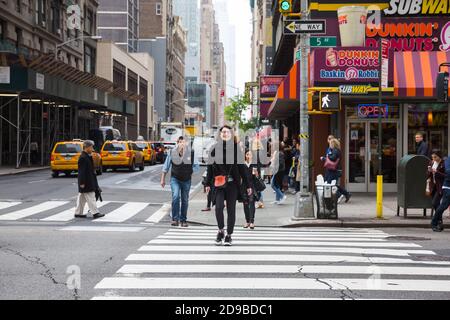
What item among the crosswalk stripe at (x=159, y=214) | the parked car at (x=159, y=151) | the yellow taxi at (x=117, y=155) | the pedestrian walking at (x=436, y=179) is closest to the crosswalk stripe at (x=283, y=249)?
the pedestrian walking at (x=436, y=179)

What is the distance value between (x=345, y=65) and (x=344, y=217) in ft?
21.6

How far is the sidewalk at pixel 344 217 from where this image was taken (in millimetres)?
14531

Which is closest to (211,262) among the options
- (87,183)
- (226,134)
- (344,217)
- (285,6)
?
(226,134)

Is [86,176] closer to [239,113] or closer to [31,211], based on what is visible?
[31,211]

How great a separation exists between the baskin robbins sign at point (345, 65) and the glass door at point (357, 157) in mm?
2316

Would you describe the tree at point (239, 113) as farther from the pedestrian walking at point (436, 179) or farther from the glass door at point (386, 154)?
the pedestrian walking at point (436, 179)

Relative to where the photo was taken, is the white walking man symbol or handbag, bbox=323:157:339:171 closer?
the white walking man symbol

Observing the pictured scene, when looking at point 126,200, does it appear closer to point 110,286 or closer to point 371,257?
point 371,257

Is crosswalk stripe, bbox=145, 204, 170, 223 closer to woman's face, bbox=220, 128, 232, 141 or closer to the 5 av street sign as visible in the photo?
woman's face, bbox=220, 128, 232, 141

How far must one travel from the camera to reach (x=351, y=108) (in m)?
22.2

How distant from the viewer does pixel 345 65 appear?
66.8ft

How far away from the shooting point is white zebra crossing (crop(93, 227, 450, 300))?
7.18 meters

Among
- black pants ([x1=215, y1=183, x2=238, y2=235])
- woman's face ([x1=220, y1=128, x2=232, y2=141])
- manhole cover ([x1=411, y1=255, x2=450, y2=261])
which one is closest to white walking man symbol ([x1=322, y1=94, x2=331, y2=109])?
woman's face ([x1=220, y1=128, x2=232, y2=141])

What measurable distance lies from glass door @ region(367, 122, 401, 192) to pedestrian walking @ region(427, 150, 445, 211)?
7.62 m
